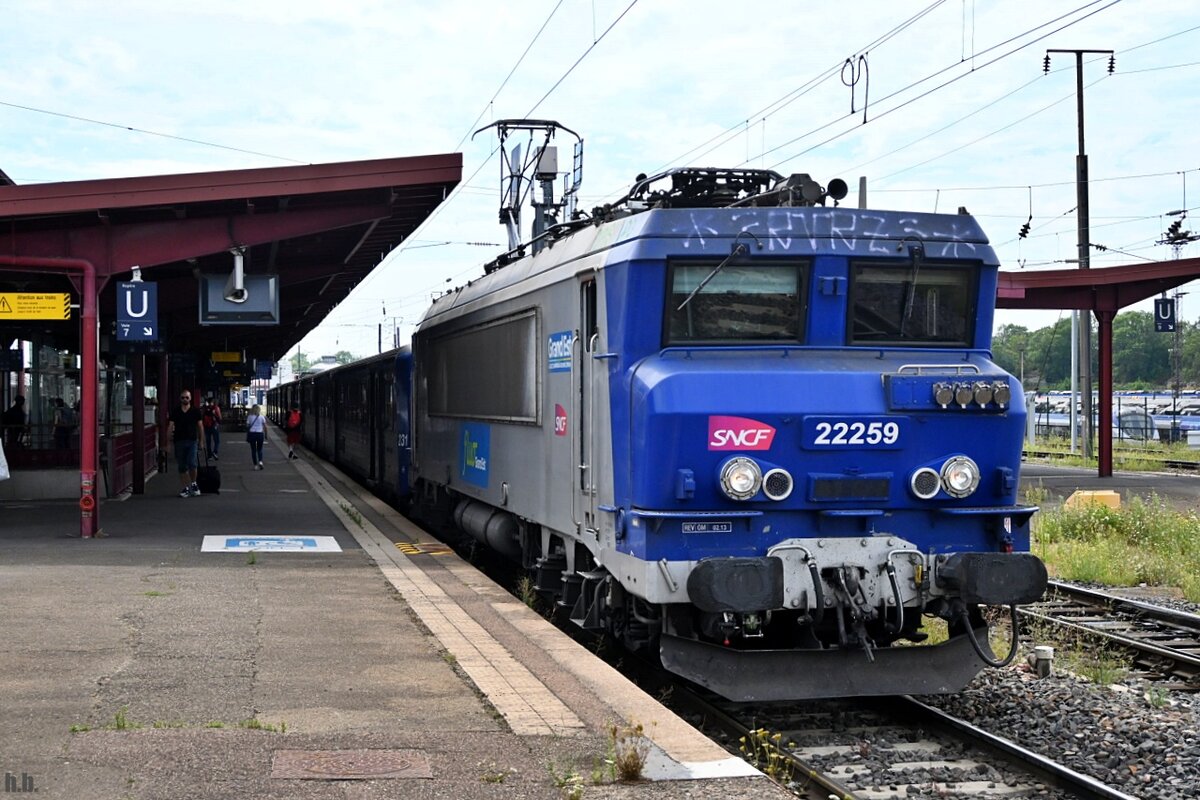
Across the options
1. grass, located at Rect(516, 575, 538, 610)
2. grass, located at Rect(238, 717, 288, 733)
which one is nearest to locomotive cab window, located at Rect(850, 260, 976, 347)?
grass, located at Rect(238, 717, 288, 733)

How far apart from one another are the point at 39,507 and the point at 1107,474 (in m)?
21.1

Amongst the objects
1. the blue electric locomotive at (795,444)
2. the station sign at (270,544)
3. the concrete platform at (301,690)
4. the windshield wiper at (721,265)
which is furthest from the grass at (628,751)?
the station sign at (270,544)

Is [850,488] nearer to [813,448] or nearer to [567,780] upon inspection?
[813,448]

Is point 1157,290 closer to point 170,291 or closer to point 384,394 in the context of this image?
point 384,394

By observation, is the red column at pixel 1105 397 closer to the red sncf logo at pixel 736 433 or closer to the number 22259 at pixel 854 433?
the number 22259 at pixel 854 433

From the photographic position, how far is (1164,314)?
118 ft

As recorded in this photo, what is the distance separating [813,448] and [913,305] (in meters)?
1.36

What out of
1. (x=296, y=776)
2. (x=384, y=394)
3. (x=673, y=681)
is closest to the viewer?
(x=296, y=776)

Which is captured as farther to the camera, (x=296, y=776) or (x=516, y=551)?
(x=516, y=551)

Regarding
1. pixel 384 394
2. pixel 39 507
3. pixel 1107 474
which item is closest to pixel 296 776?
pixel 39 507

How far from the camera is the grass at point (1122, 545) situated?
1419 cm

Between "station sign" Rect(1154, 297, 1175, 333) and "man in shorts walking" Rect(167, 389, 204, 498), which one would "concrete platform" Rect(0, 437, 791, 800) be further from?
"station sign" Rect(1154, 297, 1175, 333)

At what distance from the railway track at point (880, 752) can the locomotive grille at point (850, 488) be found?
135cm

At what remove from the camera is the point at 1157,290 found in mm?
28266
